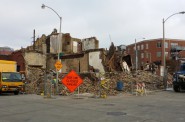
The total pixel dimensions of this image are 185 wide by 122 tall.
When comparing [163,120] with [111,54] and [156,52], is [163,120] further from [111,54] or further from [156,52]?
[156,52]

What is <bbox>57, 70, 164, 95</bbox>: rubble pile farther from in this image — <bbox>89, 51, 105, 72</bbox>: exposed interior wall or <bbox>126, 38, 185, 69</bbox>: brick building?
<bbox>126, 38, 185, 69</bbox>: brick building

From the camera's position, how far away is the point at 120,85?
96.7 feet

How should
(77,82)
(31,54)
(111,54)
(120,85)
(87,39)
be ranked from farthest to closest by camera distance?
(87,39), (31,54), (111,54), (120,85), (77,82)

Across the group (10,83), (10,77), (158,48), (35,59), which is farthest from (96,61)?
(158,48)

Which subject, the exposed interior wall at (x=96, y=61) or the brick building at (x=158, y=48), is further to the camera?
the brick building at (x=158, y=48)

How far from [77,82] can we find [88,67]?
21498mm

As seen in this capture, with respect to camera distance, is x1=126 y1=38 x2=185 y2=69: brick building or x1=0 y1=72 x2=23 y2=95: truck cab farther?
x1=126 y1=38 x2=185 y2=69: brick building

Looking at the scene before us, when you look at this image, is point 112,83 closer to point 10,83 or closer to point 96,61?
point 10,83

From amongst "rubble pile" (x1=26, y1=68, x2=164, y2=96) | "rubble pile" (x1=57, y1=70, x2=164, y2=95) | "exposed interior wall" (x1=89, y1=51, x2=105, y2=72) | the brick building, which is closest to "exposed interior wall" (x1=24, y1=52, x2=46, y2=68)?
"rubble pile" (x1=26, y1=68, x2=164, y2=96)

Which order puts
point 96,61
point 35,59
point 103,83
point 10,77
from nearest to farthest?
point 10,77
point 103,83
point 96,61
point 35,59

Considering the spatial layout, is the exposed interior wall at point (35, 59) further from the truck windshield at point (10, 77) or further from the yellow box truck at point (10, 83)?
the yellow box truck at point (10, 83)

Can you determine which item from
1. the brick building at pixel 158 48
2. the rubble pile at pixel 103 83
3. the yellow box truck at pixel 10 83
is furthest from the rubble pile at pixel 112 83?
the brick building at pixel 158 48

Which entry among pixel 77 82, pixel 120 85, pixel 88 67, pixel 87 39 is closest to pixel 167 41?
pixel 87 39

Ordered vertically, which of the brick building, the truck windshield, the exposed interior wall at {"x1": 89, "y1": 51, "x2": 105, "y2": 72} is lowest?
the truck windshield
